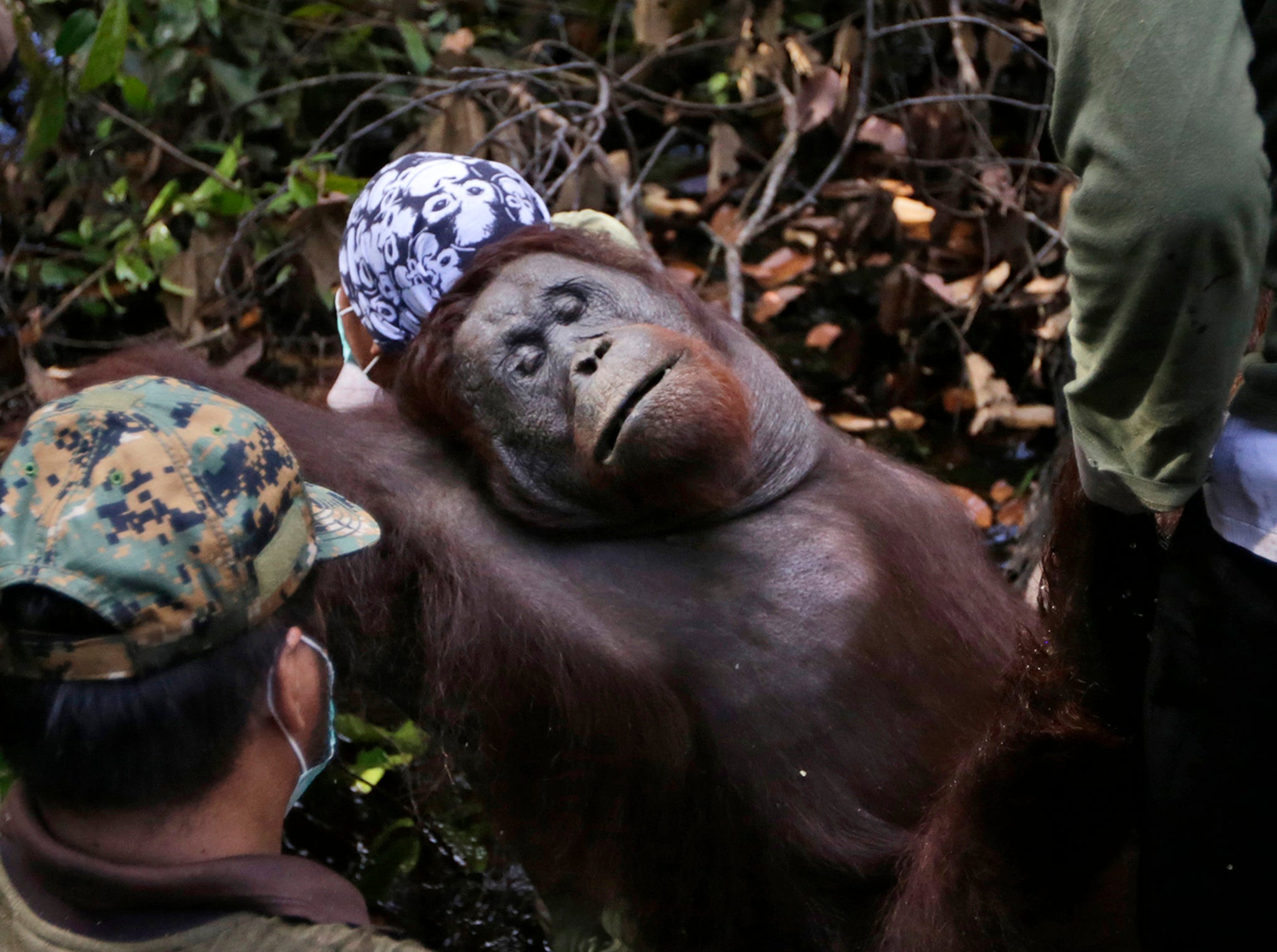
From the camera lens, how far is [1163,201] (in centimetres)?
83

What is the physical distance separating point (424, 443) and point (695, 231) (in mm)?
2663

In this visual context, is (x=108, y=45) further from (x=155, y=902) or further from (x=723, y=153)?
(x=155, y=902)

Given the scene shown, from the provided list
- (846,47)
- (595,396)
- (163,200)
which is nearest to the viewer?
(595,396)

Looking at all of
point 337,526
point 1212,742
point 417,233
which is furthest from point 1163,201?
point 417,233

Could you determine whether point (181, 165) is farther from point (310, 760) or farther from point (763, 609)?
point (310, 760)

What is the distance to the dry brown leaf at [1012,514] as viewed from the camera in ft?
11.7

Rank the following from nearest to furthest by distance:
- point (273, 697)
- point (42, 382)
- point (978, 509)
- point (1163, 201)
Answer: point (1163, 201) → point (273, 697) → point (42, 382) → point (978, 509)

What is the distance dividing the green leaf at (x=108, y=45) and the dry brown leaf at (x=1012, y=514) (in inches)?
106

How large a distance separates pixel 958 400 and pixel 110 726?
3.26 metres

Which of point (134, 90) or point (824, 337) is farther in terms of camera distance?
point (824, 337)

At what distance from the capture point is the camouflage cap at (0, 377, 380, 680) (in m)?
1.17

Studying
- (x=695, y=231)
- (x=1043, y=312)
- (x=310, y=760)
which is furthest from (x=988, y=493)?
(x=310, y=760)

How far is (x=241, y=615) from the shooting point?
1.26 m

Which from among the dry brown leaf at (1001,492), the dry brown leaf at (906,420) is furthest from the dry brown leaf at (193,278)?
the dry brown leaf at (1001,492)
